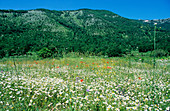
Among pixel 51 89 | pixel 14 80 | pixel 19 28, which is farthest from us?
pixel 19 28

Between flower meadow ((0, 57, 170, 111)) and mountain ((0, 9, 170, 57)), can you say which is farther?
mountain ((0, 9, 170, 57))

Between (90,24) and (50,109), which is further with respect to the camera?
(90,24)

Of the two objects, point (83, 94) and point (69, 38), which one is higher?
point (69, 38)

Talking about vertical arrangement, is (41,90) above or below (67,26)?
below

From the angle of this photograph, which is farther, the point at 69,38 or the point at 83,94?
Result: the point at 69,38

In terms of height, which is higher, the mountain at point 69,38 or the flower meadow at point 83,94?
the mountain at point 69,38

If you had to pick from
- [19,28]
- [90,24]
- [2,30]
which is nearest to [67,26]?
[90,24]

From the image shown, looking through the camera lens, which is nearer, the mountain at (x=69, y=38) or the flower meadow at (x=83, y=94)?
the flower meadow at (x=83, y=94)

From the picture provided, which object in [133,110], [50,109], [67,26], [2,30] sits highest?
[67,26]

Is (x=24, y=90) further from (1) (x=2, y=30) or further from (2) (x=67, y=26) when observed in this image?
(2) (x=67, y=26)

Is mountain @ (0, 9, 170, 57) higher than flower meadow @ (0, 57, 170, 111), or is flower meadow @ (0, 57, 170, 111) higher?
mountain @ (0, 9, 170, 57)

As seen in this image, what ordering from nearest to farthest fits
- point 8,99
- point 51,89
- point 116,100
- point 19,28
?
point 116,100 → point 8,99 → point 51,89 → point 19,28

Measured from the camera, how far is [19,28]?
70125 millimetres

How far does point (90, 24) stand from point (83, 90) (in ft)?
347
